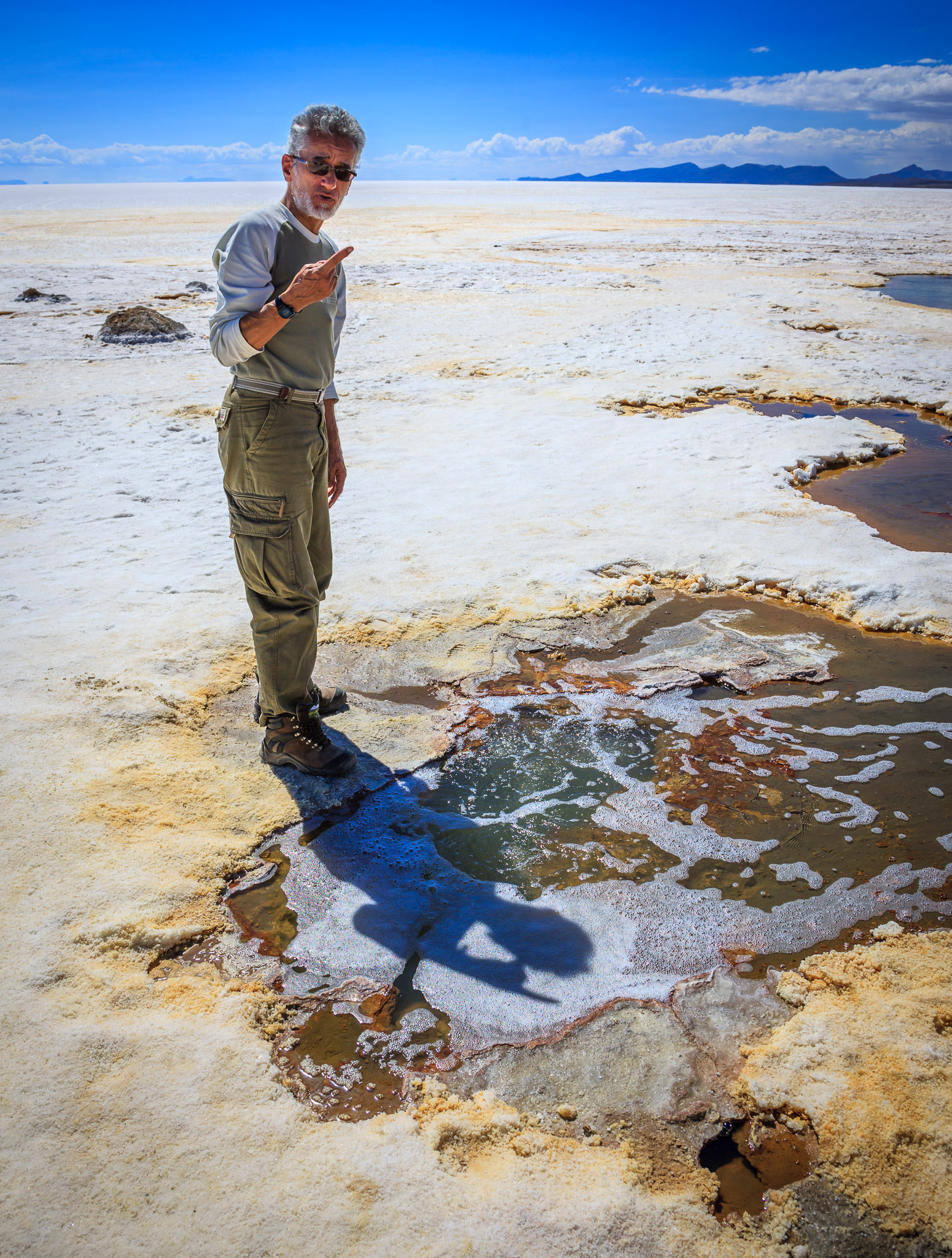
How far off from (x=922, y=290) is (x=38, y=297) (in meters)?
13.4

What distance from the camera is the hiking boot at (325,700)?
8.29 ft

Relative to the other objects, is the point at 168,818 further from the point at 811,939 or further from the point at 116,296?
the point at 116,296

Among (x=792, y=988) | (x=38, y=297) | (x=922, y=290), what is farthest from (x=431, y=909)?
(x=922, y=290)

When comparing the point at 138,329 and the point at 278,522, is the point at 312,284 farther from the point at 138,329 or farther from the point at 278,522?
the point at 138,329

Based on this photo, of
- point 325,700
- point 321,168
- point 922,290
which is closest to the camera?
point 321,168

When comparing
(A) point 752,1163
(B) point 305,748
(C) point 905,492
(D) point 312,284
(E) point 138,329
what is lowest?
(A) point 752,1163

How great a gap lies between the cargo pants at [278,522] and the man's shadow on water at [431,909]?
400 mm

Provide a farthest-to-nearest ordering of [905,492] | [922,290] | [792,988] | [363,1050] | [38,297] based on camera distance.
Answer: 1. [922,290]
2. [38,297]
3. [905,492]
4. [792,988]
5. [363,1050]

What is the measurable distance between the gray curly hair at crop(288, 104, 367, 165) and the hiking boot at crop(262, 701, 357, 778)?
1.61 metres

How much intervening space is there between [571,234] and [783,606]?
69.1 ft

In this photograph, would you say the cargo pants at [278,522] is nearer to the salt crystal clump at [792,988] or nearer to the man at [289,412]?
the man at [289,412]

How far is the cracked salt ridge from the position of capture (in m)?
1.79

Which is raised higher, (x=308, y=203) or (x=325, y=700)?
(x=308, y=203)

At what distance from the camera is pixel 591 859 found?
7.14ft
